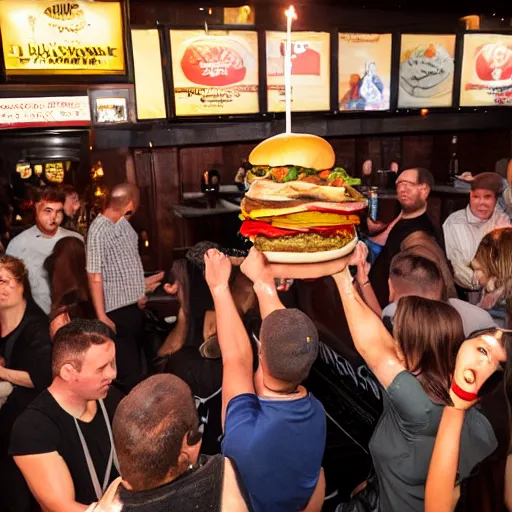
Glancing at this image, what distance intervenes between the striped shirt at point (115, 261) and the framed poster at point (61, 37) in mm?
1353

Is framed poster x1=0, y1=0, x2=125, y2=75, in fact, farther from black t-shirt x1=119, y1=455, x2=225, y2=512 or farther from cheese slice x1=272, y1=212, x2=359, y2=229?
black t-shirt x1=119, y1=455, x2=225, y2=512

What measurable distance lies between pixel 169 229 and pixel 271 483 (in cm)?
371

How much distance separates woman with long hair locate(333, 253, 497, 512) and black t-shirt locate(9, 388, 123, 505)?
108 cm

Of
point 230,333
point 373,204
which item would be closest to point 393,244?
point 373,204

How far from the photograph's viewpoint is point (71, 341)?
2.19 metres

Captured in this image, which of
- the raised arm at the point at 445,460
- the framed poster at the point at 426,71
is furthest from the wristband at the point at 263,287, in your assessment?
the framed poster at the point at 426,71

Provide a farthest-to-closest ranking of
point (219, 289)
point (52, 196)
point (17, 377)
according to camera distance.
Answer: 1. point (52, 196)
2. point (17, 377)
3. point (219, 289)

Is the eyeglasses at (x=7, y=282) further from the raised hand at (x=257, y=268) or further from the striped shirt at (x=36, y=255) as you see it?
the raised hand at (x=257, y=268)

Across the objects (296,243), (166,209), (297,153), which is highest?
(297,153)

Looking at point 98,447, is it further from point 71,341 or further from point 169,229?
point 169,229

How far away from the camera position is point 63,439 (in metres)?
2.10

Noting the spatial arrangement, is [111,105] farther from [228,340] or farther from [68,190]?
[228,340]

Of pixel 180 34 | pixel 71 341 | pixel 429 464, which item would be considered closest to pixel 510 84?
pixel 180 34

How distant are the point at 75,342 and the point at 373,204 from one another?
4.10 meters
